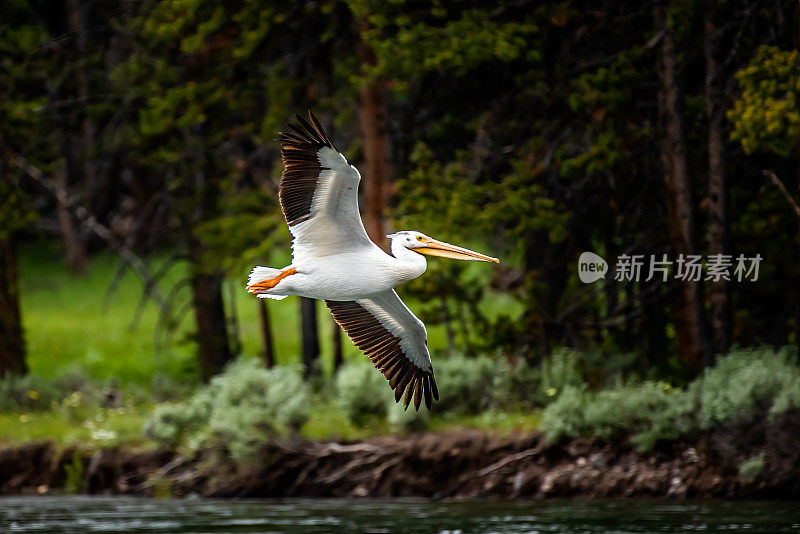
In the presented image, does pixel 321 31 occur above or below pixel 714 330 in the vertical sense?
above

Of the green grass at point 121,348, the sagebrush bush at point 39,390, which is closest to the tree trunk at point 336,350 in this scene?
the green grass at point 121,348

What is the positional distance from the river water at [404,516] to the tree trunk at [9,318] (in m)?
6.13

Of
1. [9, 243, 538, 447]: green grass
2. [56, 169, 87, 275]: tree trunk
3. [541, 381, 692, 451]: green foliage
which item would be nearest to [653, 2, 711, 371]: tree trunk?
[541, 381, 692, 451]: green foliage

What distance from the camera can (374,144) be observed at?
18.2 metres

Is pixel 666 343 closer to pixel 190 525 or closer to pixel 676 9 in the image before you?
pixel 676 9

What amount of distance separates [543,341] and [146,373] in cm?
1148

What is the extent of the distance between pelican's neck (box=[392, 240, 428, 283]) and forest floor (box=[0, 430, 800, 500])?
467 centimetres

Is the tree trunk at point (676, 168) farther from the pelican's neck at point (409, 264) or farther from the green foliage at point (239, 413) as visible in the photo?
the pelican's neck at point (409, 264)

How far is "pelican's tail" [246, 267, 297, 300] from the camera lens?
1018cm

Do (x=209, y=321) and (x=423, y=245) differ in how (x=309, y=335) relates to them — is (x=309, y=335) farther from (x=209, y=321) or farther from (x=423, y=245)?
(x=423, y=245)

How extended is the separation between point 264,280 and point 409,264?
1097mm

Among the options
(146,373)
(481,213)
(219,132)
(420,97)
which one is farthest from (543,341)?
(146,373)

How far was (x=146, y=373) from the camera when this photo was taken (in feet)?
84.1

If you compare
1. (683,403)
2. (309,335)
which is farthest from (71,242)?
(683,403)
